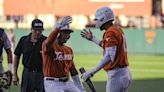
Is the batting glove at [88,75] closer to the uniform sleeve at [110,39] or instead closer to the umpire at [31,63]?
the uniform sleeve at [110,39]

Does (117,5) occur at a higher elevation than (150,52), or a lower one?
higher

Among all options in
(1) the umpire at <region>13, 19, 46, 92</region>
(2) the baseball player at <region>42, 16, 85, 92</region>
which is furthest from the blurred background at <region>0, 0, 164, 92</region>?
(2) the baseball player at <region>42, 16, 85, 92</region>

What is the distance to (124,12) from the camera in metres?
42.7

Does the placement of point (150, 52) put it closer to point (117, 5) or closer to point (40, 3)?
point (117, 5)

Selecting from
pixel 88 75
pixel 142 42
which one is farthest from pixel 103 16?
pixel 142 42

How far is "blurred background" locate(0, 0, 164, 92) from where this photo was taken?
1336 inches

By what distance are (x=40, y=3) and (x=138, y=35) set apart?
9.45 meters

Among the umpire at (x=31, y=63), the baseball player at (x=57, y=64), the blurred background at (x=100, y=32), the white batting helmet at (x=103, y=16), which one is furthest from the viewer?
the blurred background at (x=100, y=32)

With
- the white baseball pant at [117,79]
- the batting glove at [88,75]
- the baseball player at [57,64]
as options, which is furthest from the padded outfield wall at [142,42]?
the batting glove at [88,75]

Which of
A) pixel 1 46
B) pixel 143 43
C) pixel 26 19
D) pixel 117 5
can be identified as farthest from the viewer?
pixel 26 19

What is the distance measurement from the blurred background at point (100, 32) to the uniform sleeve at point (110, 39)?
1658 cm

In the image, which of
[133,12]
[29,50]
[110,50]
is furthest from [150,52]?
[110,50]

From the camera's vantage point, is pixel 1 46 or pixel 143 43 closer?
pixel 1 46

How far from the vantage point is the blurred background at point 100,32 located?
111ft
